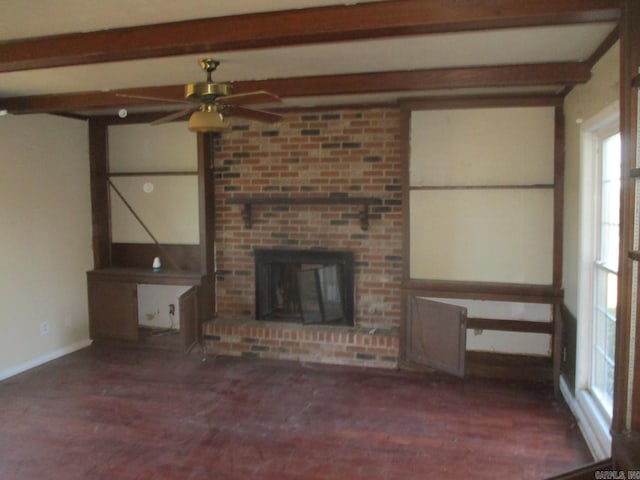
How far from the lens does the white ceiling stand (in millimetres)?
2395

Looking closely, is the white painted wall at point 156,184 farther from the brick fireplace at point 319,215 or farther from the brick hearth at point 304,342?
the brick hearth at point 304,342

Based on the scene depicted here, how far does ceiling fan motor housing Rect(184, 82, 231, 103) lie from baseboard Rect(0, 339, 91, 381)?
334 cm

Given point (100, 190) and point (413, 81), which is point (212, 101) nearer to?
point (413, 81)

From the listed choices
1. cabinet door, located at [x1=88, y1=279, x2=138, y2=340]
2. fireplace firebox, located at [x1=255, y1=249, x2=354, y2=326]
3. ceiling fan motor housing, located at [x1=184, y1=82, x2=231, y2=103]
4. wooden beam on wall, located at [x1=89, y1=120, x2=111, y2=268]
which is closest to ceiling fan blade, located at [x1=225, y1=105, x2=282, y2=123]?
ceiling fan motor housing, located at [x1=184, y1=82, x2=231, y2=103]

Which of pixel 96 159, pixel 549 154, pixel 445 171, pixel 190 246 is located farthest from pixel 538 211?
pixel 96 159

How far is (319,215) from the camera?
5055mm

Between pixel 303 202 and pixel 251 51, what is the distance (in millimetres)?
2062

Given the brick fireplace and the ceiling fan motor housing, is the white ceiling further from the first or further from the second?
the brick fireplace

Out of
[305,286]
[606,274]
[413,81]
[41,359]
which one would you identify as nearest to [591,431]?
[606,274]

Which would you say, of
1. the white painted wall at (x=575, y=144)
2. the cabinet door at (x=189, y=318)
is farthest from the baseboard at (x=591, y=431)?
the cabinet door at (x=189, y=318)

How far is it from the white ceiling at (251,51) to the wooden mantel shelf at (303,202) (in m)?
1.43

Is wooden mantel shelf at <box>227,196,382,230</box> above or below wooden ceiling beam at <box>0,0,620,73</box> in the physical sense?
below

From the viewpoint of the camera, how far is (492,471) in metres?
2.94

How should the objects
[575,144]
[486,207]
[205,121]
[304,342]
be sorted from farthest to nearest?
[304,342] < [486,207] < [575,144] < [205,121]
